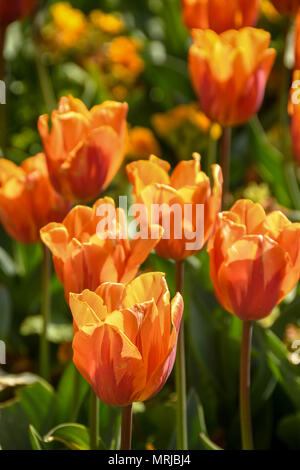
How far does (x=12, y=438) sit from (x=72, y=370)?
0.12 m

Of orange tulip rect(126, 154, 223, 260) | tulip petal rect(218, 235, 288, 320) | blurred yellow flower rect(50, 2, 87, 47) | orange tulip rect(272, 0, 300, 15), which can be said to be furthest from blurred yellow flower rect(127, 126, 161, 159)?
tulip petal rect(218, 235, 288, 320)

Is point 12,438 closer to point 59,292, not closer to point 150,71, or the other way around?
point 59,292

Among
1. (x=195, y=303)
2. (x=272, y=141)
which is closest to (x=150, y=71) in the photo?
(x=272, y=141)

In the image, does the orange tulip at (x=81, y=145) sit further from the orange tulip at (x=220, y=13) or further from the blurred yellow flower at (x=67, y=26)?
the blurred yellow flower at (x=67, y=26)

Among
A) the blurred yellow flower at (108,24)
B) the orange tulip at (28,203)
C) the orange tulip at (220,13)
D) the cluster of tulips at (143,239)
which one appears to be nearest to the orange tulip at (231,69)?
the cluster of tulips at (143,239)

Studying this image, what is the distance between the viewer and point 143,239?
2.61ft

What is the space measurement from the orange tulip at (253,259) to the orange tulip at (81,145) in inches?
8.9

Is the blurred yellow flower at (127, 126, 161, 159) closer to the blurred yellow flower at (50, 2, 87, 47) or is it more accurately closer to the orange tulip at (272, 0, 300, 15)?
the blurred yellow flower at (50, 2, 87, 47)

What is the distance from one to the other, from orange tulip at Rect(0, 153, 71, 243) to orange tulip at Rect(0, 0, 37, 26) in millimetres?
478

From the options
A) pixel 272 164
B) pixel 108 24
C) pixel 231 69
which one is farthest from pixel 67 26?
pixel 231 69

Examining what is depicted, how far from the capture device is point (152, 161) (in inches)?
35.2

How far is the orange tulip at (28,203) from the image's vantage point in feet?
3.41

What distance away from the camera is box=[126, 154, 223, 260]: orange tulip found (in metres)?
0.83

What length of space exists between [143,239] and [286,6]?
693 millimetres
